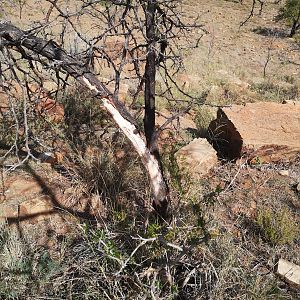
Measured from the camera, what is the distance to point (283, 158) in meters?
4.26

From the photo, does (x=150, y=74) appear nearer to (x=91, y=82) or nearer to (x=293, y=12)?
(x=91, y=82)

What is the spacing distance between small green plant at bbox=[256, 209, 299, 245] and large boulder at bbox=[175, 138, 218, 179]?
0.83m

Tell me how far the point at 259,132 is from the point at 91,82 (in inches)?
94.9

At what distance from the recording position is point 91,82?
2.60 metres

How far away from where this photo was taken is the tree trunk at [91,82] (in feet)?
8.02

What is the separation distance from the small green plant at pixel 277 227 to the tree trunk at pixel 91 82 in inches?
32.7

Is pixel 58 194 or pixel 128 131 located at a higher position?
pixel 128 131

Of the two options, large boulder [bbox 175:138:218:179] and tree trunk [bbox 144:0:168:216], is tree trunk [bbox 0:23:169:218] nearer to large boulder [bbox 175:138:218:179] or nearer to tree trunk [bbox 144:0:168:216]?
tree trunk [bbox 144:0:168:216]

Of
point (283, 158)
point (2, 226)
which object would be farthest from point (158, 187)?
point (283, 158)

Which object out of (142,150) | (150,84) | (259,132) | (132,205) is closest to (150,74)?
(150,84)

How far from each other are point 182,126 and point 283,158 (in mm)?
1585

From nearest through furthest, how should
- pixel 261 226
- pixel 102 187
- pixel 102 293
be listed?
pixel 102 293 → pixel 261 226 → pixel 102 187

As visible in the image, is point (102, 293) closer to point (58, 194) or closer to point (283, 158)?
point (58, 194)

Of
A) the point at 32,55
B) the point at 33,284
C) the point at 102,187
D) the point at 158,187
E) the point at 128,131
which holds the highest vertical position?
the point at 32,55
